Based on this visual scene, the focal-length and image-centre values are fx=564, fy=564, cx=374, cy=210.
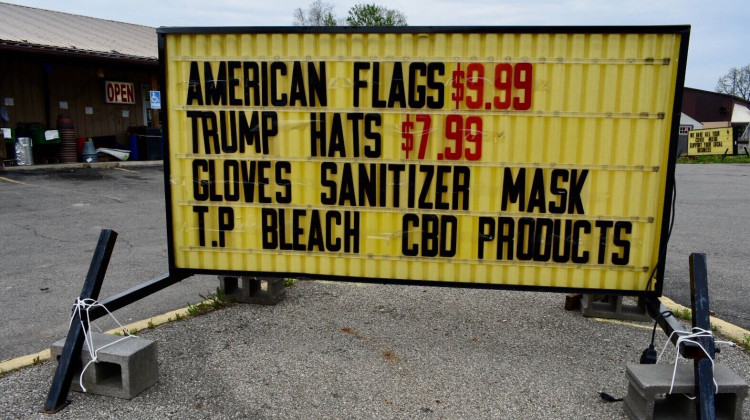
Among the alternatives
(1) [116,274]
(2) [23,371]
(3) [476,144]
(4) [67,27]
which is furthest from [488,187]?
(4) [67,27]

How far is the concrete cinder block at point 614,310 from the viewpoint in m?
5.11

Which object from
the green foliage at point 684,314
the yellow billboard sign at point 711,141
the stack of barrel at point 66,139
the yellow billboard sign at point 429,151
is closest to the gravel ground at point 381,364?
the green foliage at point 684,314

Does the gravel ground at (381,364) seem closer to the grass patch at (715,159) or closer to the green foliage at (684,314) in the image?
the green foliage at (684,314)

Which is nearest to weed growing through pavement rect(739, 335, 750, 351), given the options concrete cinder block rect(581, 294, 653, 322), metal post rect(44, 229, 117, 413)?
concrete cinder block rect(581, 294, 653, 322)

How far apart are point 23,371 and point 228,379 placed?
1472 mm

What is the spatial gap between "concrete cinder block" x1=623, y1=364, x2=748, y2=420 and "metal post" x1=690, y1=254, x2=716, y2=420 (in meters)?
Result: 0.11

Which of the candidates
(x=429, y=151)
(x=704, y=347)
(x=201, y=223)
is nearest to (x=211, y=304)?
(x=201, y=223)

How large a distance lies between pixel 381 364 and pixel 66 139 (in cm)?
1780

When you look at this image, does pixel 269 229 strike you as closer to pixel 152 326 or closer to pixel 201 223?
pixel 201 223

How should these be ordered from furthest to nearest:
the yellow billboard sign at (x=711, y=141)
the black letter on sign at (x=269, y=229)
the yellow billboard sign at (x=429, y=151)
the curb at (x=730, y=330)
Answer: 1. the yellow billboard sign at (x=711, y=141)
2. the curb at (x=730, y=330)
3. the black letter on sign at (x=269, y=229)
4. the yellow billboard sign at (x=429, y=151)

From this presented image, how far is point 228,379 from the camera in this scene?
3.95 meters

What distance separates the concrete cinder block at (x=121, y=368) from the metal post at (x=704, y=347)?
3404 mm

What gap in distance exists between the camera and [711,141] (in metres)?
34.8

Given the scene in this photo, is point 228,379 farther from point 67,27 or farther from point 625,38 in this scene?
point 67,27
